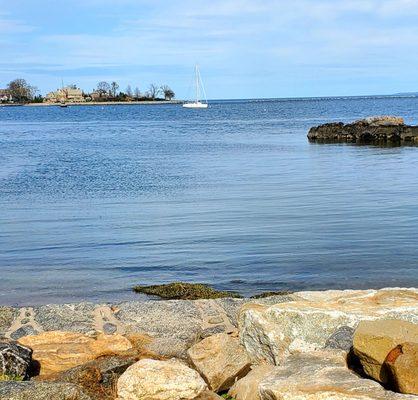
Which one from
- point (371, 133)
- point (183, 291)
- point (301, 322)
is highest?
point (371, 133)

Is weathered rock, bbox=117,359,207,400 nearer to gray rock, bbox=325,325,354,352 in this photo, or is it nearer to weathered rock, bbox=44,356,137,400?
weathered rock, bbox=44,356,137,400

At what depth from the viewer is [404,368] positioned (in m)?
6.36

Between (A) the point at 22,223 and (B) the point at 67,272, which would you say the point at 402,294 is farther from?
(A) the point at 22,223

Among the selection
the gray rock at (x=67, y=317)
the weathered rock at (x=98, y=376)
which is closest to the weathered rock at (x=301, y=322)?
the weathered rock at (x=98, y=376)

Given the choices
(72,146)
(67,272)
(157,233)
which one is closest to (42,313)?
(67,272)

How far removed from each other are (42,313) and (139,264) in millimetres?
4646

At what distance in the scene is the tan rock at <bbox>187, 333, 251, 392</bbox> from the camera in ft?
26.1

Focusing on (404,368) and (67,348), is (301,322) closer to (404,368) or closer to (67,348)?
(404,368)

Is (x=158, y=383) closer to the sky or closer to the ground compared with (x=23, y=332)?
closer to the sky

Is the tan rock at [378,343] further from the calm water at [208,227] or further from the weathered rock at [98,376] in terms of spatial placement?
the calm water at [208,227]

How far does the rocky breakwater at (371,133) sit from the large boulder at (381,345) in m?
51.0

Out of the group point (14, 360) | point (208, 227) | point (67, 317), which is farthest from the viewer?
A: point (208, 227)

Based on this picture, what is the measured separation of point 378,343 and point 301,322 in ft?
4.51

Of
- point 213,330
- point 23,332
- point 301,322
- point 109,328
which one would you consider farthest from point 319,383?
point 23,332
